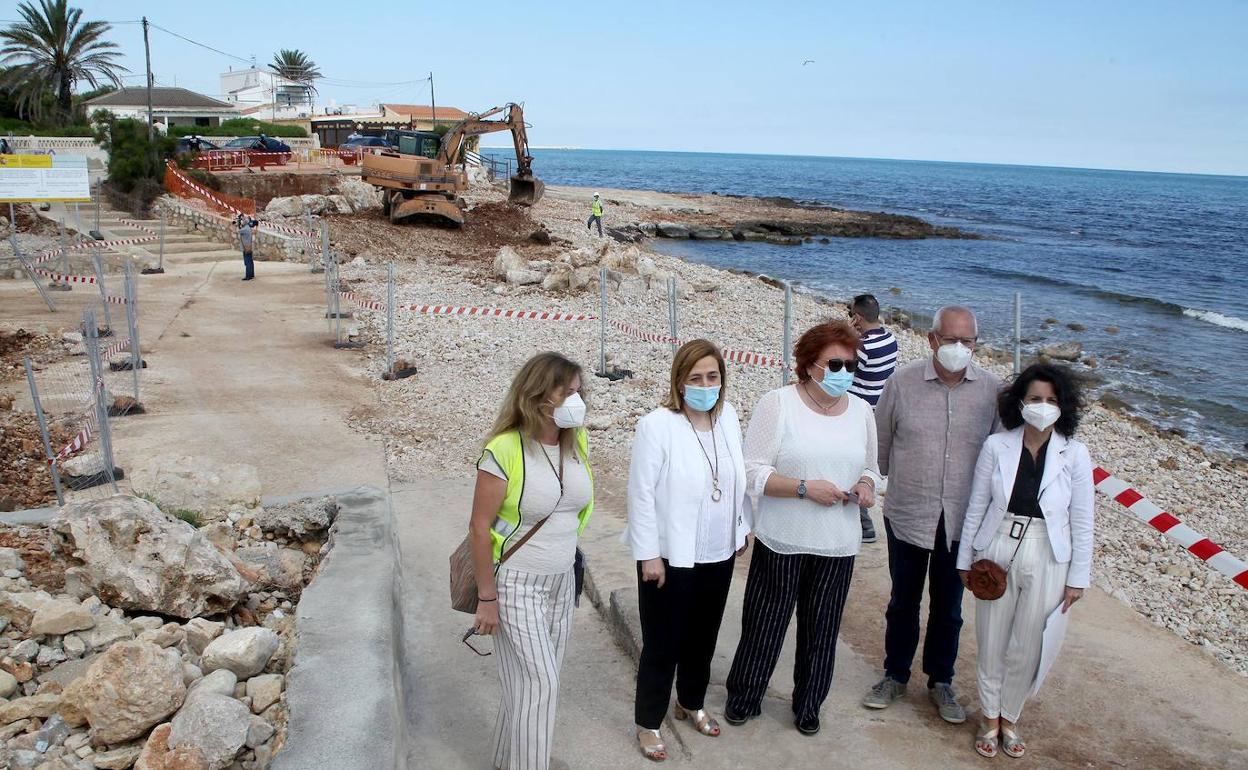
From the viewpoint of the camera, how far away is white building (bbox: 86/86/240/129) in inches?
2148

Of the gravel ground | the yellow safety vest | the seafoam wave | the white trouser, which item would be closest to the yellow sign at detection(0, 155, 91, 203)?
the gravel ground

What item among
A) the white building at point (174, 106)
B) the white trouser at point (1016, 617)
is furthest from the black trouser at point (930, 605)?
the white building at point (174, 106)

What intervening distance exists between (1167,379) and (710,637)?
1690 centimetres

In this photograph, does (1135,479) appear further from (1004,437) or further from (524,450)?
(524,450)

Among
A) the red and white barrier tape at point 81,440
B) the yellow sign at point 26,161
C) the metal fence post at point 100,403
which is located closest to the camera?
the metal fence post at point 100,403

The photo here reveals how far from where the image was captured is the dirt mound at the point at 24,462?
292 inches

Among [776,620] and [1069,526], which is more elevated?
[1069,526]

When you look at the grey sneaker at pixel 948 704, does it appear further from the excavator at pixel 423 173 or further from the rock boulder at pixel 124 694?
the excavator at pixel 423 173

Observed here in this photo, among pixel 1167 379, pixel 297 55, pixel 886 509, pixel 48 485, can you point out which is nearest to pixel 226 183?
pixel 48 485

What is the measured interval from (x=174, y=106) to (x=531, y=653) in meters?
60.5

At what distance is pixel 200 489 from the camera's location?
→ 5.63 m

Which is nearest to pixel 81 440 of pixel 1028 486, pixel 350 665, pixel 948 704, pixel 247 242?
pixel 350 665

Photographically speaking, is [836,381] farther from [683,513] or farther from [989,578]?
[989,578]

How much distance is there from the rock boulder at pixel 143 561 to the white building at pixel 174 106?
186 ft
